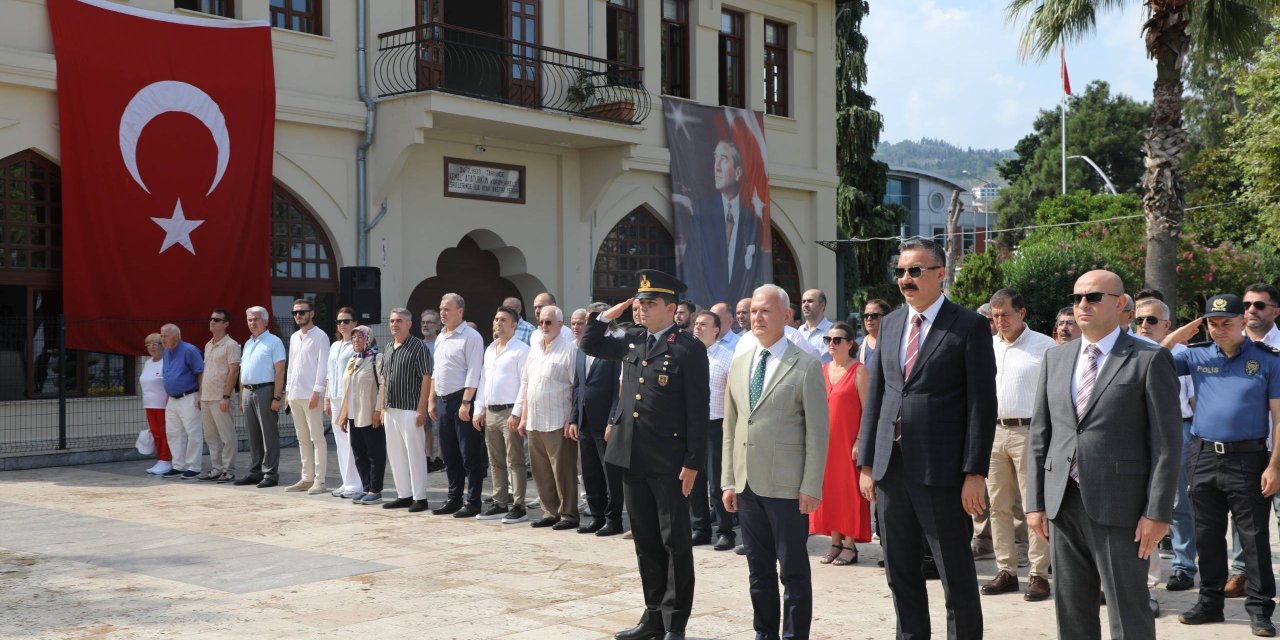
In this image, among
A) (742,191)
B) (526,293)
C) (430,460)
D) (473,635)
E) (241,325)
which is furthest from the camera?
(742,191)

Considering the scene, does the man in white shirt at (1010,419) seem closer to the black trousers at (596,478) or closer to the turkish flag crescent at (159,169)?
the black trousers at (596,478)

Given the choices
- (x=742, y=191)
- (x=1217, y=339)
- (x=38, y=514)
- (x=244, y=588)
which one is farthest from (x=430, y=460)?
(x=742, y=191)

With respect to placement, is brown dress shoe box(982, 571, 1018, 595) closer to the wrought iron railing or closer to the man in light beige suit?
the man in light beige suit

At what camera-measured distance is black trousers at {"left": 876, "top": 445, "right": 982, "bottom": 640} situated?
5.52 metres

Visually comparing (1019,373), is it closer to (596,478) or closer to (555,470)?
(596,478)

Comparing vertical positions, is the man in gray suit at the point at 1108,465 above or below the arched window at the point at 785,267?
below

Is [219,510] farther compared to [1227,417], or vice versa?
[219,510]

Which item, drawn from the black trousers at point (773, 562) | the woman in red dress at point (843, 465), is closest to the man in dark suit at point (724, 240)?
the woman in red dress at point (843, 465)

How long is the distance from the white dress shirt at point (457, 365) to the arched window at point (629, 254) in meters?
10.9

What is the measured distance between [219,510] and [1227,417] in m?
8.78

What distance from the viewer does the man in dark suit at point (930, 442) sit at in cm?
551

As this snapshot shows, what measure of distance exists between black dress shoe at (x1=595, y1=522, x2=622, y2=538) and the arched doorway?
10.9m

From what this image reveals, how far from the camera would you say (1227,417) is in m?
7.09

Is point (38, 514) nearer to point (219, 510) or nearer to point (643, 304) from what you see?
point (219, 510)
